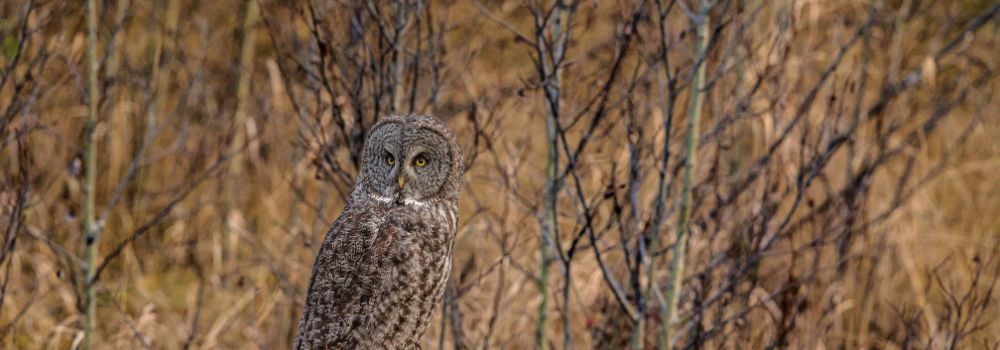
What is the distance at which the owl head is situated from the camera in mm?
3277

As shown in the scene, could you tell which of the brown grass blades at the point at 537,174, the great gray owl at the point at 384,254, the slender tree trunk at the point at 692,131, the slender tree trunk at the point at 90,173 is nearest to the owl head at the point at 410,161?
the great gray owl at the point at 384,254

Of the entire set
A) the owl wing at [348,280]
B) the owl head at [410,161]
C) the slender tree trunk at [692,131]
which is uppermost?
the slender tree trunk at [692,131]

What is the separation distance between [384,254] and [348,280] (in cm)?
13

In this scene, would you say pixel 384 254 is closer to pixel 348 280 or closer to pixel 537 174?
pixel 348 280

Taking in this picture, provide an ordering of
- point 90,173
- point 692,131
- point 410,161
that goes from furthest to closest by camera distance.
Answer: point 90,173 < point 692,131 < point 410,161

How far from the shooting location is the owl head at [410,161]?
3.28 meters

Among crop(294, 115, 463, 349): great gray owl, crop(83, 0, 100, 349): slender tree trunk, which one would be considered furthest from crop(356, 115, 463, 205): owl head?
crop(83, 0, 100, 349): slender tree trunk

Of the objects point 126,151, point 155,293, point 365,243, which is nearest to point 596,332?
point 365,243

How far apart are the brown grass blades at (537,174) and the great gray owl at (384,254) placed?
0.50 meters

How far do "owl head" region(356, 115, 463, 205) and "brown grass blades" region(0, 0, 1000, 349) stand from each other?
1.58 ft

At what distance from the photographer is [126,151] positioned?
25.9 feet

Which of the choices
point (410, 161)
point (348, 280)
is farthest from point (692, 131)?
point (348, 280)

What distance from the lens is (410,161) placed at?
132 inches

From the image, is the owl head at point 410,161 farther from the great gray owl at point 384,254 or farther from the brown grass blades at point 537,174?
the brown grass blades at point 537,174
